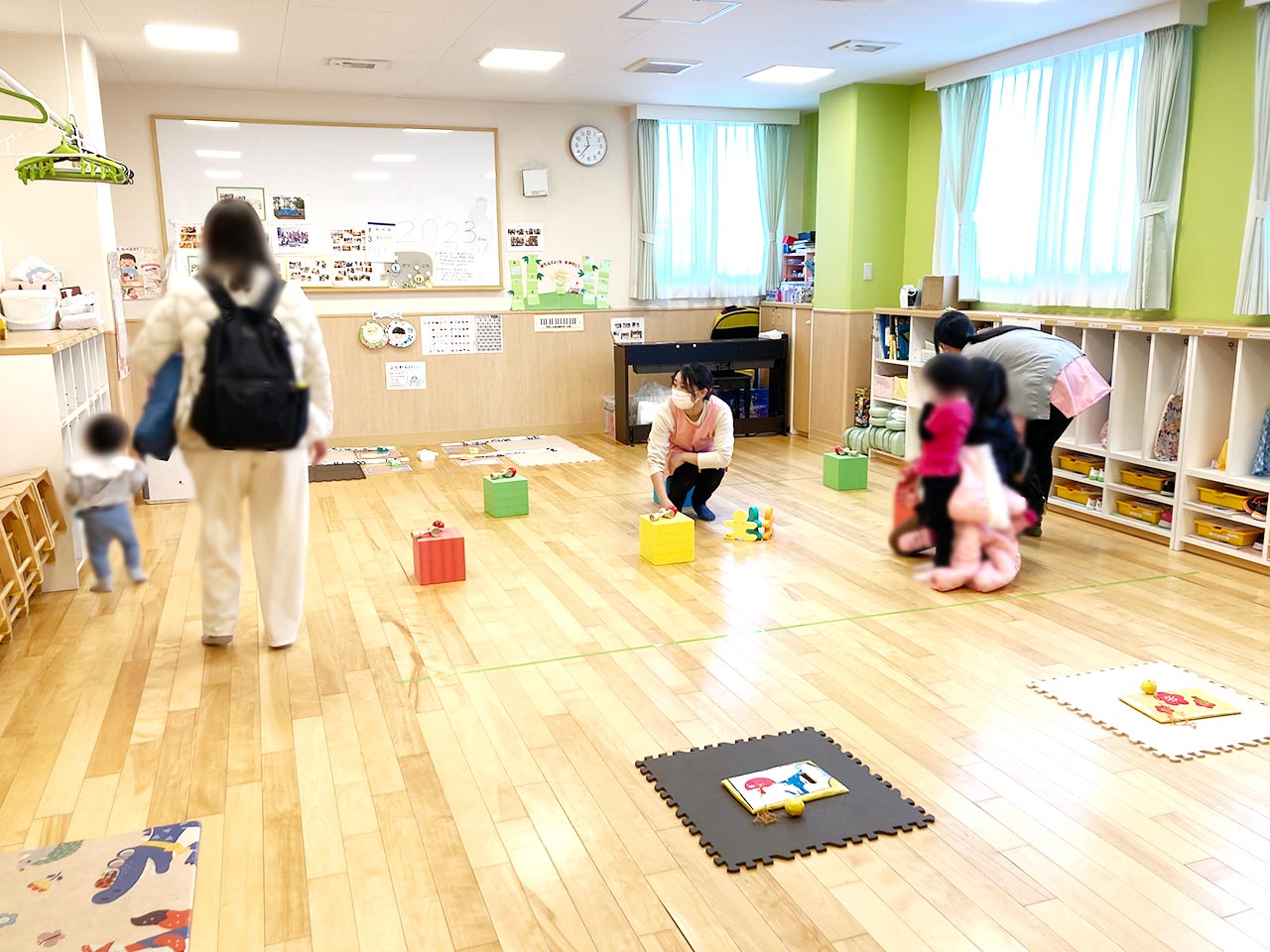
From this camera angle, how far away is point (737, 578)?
274 inches

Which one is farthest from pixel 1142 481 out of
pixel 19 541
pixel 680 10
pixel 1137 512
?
pixel 19 541

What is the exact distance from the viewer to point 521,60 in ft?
31.9

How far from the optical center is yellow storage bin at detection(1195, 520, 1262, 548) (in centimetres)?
695

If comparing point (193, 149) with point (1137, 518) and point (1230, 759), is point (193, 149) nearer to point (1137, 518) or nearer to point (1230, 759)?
point (1137, 518)

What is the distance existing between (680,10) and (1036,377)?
7493mm

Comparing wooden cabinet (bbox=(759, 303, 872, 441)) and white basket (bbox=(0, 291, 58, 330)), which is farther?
wooden cabinet (bbox=(759, 303, 872, 441))

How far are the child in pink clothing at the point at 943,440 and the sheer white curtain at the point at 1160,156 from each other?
839cm

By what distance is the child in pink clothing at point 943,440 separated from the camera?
87cm

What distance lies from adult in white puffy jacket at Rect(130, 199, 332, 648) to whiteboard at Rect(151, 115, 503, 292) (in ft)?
32.8

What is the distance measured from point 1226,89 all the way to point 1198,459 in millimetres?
3020

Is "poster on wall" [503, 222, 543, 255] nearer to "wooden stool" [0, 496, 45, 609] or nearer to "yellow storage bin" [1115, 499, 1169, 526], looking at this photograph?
"yellow storage bin" [1115, 499, 1169, 526]

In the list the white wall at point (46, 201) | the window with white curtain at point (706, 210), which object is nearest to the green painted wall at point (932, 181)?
the window with white curtain at point (706, 210)

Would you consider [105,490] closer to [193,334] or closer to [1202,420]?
[193,334]

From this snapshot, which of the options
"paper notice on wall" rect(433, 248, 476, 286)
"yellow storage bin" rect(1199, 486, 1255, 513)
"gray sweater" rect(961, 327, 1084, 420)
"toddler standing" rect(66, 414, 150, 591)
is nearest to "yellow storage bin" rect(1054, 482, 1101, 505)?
"yellow storage bin" rect(1199, 486, 1255, 513)
